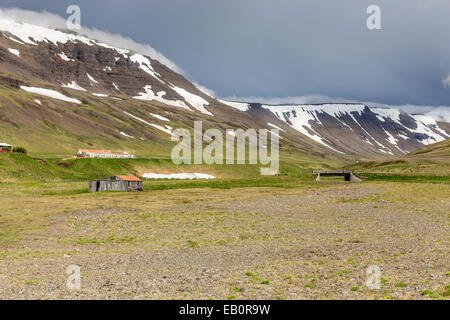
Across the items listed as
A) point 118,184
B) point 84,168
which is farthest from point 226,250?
point 84,168

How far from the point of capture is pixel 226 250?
101 ft

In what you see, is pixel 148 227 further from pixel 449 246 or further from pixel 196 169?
pixel 196 169

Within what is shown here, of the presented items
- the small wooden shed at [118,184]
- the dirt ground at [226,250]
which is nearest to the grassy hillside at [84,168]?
the small wooden shed at [118,184]

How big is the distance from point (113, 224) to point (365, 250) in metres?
29.9

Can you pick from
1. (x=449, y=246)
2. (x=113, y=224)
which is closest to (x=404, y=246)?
(x=449, y=246)

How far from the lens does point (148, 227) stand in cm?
4303

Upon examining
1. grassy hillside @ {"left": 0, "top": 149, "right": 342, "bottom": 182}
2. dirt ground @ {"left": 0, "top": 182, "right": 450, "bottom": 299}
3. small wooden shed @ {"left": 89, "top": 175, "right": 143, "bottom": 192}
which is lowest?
dirt ground @ {"left": 0, "top": 182, "right": 450, "bottom": 299}

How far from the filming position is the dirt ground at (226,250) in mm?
19906

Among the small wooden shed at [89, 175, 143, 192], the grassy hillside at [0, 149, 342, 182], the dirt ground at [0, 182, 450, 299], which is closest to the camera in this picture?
the dirt ground at [0, 182, 450, 299]

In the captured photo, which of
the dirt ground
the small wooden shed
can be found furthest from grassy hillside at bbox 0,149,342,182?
the dirt ground

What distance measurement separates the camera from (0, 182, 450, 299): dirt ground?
19906 mm

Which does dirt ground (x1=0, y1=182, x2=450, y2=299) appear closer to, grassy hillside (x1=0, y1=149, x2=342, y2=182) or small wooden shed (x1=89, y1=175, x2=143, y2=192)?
small wooden shed (x1=89, y1=175, x2=143, y2=192)

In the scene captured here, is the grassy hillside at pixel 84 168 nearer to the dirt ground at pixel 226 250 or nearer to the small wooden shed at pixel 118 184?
the small wooden shed at pixel 118 184

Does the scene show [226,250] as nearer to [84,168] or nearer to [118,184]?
[118,184]
